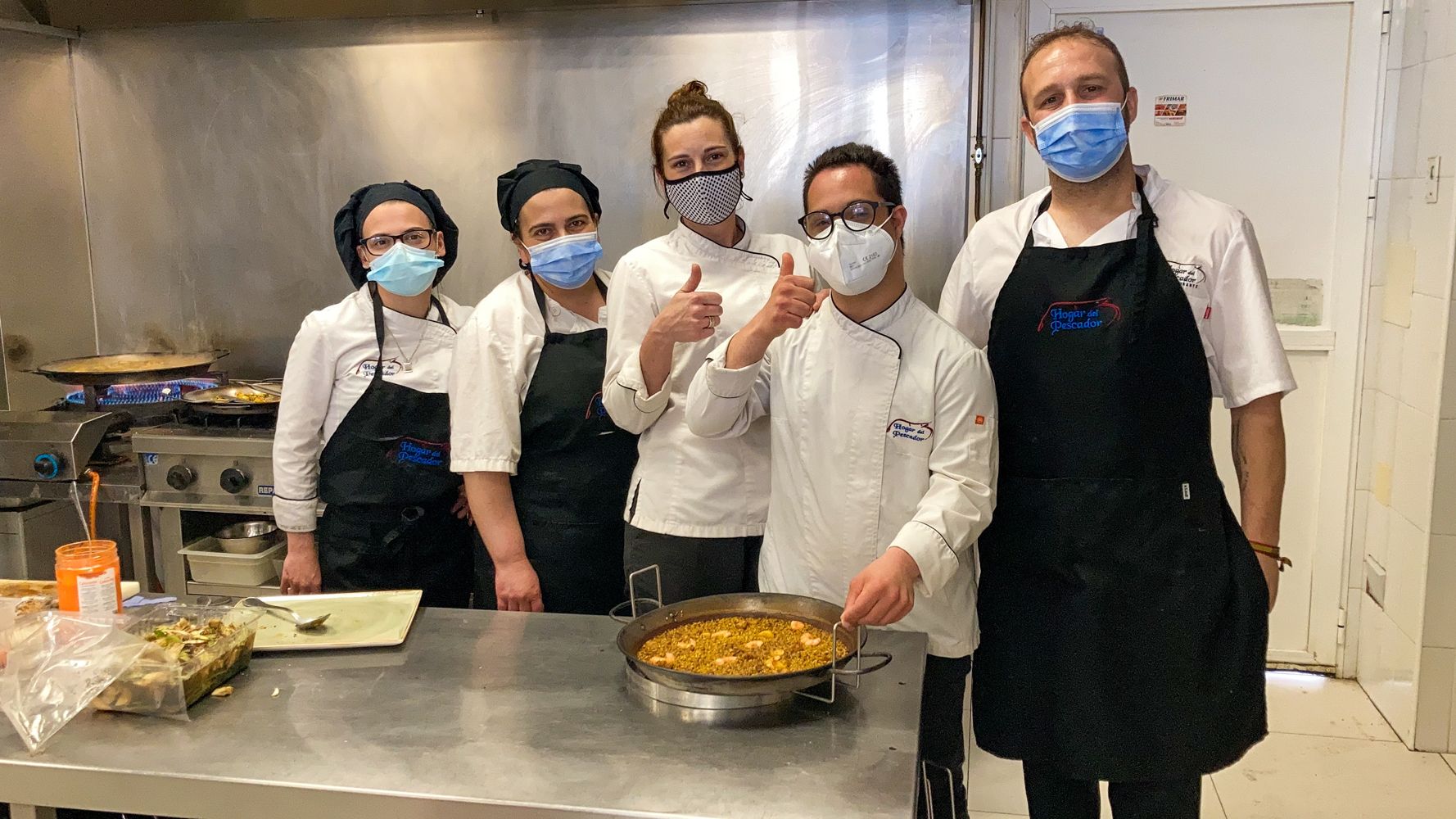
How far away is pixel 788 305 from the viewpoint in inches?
66.9

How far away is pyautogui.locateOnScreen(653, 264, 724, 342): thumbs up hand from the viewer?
1845 millimetres

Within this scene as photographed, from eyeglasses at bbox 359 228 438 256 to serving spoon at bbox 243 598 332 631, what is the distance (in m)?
0.84

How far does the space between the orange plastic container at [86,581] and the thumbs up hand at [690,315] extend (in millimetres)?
919

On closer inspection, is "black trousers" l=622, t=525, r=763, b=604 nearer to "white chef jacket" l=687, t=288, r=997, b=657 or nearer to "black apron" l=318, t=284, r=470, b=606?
"white chef jacket" l=687, t=288, r=997, b=657

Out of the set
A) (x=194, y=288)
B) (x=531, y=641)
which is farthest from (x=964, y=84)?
(x=194, y=288)

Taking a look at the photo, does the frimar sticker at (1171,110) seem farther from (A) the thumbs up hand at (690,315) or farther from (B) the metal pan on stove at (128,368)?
(B) the metal pan on stove at (128,368)

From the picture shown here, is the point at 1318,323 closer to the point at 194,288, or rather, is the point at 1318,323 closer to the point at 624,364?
the point at 624,364

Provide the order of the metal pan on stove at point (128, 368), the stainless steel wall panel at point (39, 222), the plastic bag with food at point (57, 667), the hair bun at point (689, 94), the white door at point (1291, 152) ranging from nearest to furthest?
1. the plastic bag with food at point (57, 667)
2. the hair bun at point (689, 94)
3. the metal pan on stove at point (128, 368)
4. the white door at point (1291, 152)
5. the stainless steel wall panel at point (39, 222)

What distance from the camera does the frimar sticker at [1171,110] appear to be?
133 inches

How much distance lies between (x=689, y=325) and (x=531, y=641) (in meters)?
0.58

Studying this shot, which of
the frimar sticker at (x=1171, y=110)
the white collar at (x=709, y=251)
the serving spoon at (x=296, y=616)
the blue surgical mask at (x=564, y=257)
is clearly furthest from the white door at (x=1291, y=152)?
the serving spoon at (x=296, y=616)

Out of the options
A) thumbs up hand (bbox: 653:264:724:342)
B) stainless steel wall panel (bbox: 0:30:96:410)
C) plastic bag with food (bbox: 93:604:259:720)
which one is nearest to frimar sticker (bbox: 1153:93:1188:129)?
thumbs up hand (bbox: 653:264:724:342)

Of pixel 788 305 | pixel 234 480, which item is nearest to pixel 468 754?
pixel 788 305

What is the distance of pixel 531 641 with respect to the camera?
1718 millimetres
